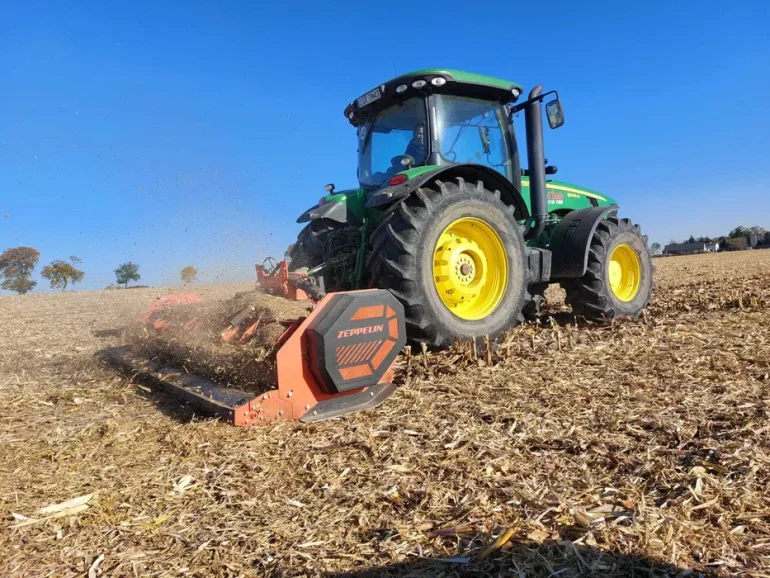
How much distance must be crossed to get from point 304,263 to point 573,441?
3.32m

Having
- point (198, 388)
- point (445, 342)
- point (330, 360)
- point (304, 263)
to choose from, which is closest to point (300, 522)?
point (330, 360)

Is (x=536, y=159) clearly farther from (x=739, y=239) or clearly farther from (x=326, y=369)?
(x=739, y=239)

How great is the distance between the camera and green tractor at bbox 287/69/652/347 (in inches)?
148

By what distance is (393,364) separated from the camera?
330 cm

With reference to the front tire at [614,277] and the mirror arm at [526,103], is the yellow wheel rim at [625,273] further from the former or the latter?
the mirror arm at [526,103]

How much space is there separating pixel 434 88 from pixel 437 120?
27cm

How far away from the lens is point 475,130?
16.3 ft

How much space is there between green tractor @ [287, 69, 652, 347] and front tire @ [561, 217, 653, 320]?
1cm

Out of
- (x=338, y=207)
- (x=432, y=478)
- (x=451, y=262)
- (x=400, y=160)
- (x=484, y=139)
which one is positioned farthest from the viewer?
(x=484, y=139)

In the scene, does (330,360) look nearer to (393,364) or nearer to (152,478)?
(393,364)

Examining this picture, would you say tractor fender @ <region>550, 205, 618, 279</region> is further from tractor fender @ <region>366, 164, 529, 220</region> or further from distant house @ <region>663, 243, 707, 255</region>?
distant house @ <region>663, 243, 707, 255</region>

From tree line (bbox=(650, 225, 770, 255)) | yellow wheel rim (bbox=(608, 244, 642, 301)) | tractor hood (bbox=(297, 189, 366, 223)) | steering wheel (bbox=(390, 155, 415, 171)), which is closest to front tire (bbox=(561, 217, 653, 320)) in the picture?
yellow wheel rim (bbox=(608, 244, 642, 301))

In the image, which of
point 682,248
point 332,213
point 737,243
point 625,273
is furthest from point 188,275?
point 737,243

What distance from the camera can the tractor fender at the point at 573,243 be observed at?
5.06 metres
